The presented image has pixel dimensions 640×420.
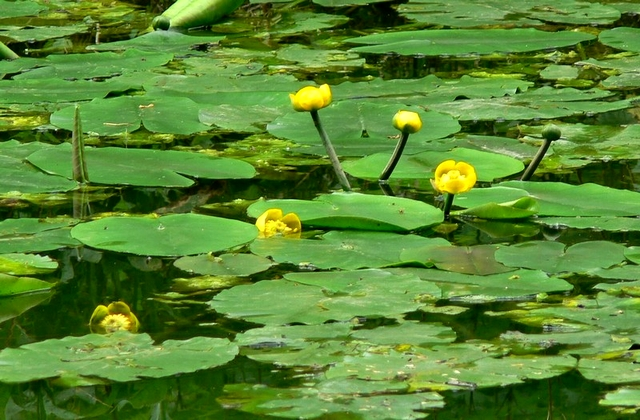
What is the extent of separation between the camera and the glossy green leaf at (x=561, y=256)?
6.86 ft

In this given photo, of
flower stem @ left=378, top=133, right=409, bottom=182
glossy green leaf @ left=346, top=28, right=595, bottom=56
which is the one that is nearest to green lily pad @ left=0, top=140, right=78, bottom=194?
flower stem @ left=378, top=133, right=409, bottom=182

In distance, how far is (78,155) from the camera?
266 cm

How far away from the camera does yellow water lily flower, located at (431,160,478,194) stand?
92.0 inches

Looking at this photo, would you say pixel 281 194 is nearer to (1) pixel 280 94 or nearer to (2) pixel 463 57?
(1) pixel 280 94

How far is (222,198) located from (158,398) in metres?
1.08

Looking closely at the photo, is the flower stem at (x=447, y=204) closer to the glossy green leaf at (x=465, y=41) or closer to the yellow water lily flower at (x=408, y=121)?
the yellow water lily flower at (x=408, y=121)

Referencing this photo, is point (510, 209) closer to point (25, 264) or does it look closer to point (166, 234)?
point (166, 234)

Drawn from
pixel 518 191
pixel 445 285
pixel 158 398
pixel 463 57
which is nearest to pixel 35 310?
pixel 158 398

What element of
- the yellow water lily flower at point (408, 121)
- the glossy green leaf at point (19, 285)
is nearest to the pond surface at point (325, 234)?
the glossy green leaf at point (19, 285)

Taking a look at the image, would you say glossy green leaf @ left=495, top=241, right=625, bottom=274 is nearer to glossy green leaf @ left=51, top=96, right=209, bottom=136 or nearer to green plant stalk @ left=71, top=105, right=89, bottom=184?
green plant stalk @ left=71, top=105, right=89, bottom=184

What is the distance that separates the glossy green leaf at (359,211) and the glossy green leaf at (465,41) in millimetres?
1774

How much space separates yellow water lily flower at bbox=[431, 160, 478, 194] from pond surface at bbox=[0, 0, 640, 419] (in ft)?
0.24

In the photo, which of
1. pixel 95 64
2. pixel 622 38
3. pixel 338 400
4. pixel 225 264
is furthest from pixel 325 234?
pixel 622 38

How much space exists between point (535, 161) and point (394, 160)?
11.5 inches
